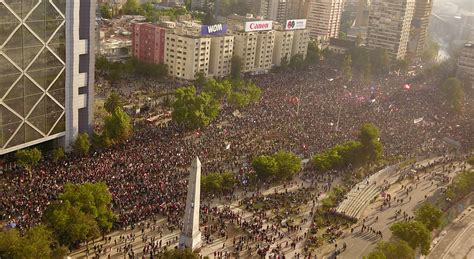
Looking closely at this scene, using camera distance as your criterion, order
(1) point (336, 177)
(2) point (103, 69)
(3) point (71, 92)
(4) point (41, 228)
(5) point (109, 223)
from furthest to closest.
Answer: (2) point (103, 69)
(1) point (336, 177)
(3) point (71, 92)
(5) point (109, 223)
(4) point (41, 228)

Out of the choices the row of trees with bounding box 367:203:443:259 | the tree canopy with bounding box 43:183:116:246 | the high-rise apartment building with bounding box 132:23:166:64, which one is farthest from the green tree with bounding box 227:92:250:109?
the tree canopy with bounding box 43:183:116:246

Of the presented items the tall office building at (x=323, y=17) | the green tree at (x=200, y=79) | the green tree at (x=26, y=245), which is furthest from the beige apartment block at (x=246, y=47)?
the green tree at (x=26, y=245)

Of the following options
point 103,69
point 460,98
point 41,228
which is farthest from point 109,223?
point 460,98

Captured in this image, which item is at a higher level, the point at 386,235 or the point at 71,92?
the point at 71,92

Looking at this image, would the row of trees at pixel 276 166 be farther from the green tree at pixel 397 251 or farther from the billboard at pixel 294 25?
the billboard at pixel 294 25

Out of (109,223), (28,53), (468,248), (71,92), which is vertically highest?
(28,53)

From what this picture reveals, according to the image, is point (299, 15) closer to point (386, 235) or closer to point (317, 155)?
point (317, 155)
